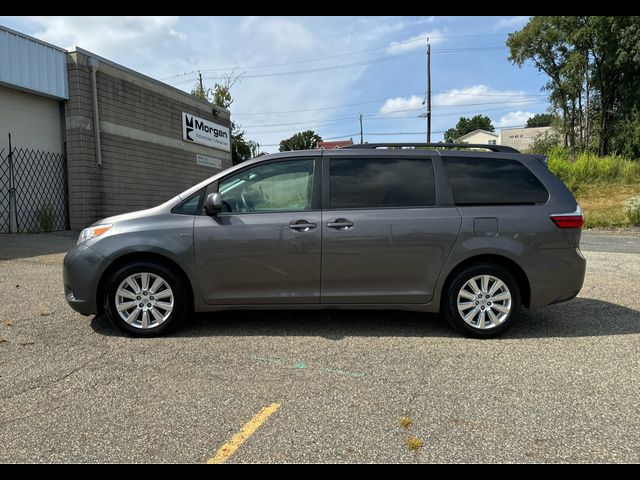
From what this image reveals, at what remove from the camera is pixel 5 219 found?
39.5 feet

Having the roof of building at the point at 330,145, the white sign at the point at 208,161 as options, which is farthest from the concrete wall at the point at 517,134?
the white sign at the point at 208,161

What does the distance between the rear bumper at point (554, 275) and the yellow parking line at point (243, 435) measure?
112 inches

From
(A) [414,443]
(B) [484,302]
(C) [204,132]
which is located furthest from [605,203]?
(A) [414,443]

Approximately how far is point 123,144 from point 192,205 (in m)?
11.4

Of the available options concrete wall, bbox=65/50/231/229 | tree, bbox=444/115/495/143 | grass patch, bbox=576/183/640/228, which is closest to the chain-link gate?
concrete wall, bbox=65/50/231/229

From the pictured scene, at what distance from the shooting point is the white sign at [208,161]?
19173 millimetres

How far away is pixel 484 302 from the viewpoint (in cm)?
455

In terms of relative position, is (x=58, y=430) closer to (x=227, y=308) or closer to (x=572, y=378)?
(x=227, y=308)

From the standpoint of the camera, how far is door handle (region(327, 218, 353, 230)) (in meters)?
4.53

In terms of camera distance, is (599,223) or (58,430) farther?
(599,223)

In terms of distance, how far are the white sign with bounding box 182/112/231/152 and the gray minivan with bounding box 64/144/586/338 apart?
14397mm

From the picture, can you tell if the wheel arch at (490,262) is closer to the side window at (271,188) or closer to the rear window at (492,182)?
the rear window at (492,182)
